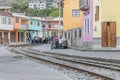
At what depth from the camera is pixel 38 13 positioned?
156 m

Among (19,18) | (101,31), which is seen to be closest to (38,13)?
(19,18)

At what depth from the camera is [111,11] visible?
42469 mm

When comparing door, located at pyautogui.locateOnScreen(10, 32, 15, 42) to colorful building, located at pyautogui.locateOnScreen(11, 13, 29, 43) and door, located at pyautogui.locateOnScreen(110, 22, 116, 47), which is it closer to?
colorful building, located at pyautogui.locateOnScreen(11, 13, 29, 43)

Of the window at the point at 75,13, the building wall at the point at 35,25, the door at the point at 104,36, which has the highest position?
the window at the point at 75,13

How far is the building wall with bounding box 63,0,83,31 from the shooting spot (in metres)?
61.9

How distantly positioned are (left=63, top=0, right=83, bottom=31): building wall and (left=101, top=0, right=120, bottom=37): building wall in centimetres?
1598

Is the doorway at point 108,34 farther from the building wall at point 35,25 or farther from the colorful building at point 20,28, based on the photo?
the building wall at point 35,25

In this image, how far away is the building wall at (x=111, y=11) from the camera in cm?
4152

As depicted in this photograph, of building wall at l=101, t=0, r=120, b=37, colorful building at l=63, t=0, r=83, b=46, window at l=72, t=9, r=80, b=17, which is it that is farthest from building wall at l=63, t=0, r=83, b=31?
building wall at l=101, t=0, r=120, b=37

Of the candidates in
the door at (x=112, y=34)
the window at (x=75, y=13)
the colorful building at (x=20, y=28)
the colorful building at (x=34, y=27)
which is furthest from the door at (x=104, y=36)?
the colorful building at (x=34, y=27)

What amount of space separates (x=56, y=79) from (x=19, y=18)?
83865 mm

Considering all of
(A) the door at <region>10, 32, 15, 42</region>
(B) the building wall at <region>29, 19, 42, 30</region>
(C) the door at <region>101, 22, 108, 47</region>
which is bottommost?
(A) the door at <region>10, 32, 15, 42</region>

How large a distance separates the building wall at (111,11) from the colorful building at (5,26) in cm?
4433

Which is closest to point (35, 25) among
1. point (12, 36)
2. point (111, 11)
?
point (12, 36)
